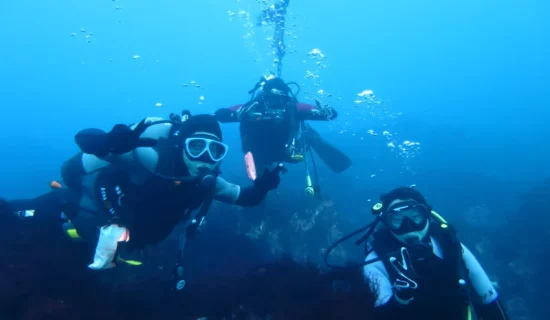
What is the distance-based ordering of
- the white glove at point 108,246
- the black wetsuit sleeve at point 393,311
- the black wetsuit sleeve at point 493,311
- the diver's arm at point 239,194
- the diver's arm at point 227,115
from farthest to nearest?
the diver's arm at point 227,115 → the diver's arm at point 239,194 → the black wetsuit sleeve at point 493,311 → the black wetsuit sleeve at point 393,311 → the white glove at point 108,246

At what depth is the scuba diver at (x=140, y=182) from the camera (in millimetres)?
3799

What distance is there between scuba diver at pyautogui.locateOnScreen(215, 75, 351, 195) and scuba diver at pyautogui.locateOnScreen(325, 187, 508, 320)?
3698 millimetres

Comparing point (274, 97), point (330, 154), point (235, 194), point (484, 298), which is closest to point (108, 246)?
point (235, 194)

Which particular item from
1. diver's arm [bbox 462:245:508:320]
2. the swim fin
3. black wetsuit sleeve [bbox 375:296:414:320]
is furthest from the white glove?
the swim fin

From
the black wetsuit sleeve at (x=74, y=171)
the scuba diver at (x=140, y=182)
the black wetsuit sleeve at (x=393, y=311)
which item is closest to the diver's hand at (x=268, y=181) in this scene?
the scuba diver at (x=140, y=182)

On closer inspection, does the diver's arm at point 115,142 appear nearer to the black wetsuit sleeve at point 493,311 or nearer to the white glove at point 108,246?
the white glove at point 108,246

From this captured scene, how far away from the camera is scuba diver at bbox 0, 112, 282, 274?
12.5 feet

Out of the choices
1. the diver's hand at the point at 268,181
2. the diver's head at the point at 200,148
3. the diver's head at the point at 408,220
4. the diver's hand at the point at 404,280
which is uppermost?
the diver's head at the point at 200,148

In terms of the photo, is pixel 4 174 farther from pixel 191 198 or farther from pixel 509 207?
pixel 509 207

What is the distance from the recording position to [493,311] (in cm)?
424

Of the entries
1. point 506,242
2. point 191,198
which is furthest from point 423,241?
point 506,242

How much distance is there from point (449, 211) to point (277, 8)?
15.4 metres

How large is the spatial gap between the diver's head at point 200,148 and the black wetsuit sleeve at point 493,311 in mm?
4236

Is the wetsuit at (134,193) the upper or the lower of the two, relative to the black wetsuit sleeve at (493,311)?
upper
